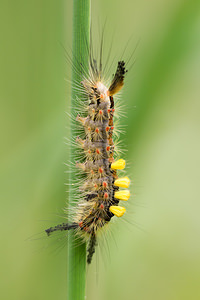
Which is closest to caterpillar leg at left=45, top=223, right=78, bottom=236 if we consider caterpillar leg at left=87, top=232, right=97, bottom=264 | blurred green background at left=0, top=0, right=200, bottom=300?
caterpillar leg at left=87, top=232, right=97, bottom=264

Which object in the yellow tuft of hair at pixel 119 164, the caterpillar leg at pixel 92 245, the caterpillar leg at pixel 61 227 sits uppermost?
the yellow tuft of hair at pixel 119 164

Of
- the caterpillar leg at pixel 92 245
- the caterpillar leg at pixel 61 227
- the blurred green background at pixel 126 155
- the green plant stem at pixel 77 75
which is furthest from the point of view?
the blurred green background at pixel 126 155

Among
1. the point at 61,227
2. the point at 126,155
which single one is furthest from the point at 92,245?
the point at 126,155

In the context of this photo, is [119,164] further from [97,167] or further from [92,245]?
[92,245]

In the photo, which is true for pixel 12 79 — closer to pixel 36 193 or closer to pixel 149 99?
pixel 36 193

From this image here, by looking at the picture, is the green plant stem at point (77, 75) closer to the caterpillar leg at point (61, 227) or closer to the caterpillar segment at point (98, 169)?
the caterpillar leg at point (61, 227)

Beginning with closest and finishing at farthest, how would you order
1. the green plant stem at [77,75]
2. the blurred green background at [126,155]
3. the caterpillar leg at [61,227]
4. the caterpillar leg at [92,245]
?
the green plant stem at [77,75] → the caterpillar leg at [61,227] → the caterpillar leg at [92,245] → the blurred green background at [126,155]

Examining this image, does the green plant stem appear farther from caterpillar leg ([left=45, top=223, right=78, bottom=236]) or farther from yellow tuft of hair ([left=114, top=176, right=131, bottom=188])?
yellow tuft of hair ([left=114, top=176, right=131, bottom=188])

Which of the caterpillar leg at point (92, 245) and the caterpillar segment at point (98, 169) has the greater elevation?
the caterpillar segment at point (98, 169)

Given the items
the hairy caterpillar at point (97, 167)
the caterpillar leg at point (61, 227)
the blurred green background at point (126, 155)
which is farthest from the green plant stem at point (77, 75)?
the blurred green background at point (126, 155)
